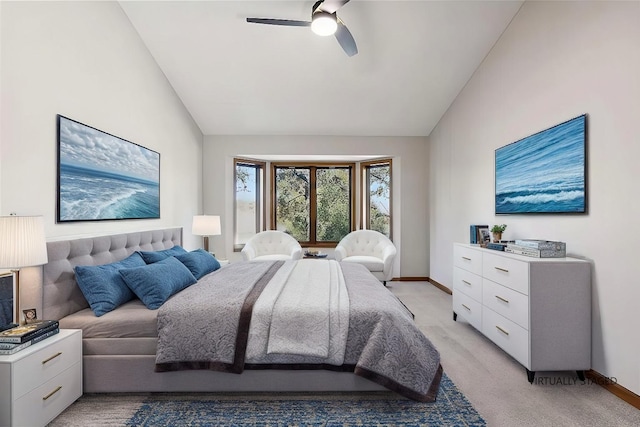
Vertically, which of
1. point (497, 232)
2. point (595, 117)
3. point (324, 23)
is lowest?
point (497, 232)

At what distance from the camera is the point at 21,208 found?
2.08 metres

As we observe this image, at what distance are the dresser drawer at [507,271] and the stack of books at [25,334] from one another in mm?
3038

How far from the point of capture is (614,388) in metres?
2.15

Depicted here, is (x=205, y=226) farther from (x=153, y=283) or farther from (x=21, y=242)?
(x=21, y=242)

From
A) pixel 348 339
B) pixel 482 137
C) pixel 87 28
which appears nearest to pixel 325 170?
pixel 482 137

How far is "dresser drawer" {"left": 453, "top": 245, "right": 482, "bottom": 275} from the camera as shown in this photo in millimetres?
3114

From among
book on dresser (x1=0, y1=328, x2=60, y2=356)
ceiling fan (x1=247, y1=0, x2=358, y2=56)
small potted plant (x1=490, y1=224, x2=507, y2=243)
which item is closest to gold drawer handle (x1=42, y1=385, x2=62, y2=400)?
book on dresser (x1=0, y1=328, x2=60, y2=356)

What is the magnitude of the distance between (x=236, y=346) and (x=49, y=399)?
1.00 metres

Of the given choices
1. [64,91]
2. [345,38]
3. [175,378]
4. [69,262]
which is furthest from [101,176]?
[345,38]

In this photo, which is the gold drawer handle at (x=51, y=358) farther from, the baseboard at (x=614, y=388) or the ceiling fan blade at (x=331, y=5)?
the baseboard at (x=614, y=388)

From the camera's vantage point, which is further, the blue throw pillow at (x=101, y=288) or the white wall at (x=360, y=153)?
the white wall at (x=360, y=153)

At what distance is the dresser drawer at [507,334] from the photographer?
7.79 ft

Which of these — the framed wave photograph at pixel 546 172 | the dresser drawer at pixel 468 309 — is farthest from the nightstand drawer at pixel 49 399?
the framed wave photograph at pixel 546 172

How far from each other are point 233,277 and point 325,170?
3764mm
